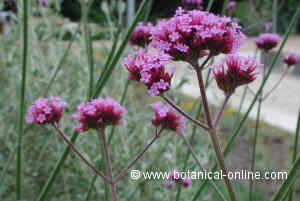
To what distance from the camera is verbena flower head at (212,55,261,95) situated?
427mm

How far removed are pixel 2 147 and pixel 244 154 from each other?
46.1 inches

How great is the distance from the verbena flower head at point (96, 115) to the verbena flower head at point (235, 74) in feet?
0.42

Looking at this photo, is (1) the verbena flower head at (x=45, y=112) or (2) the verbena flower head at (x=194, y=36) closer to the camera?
(2) the verbena flower head at (x=194, y=36)

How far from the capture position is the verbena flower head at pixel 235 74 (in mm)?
427

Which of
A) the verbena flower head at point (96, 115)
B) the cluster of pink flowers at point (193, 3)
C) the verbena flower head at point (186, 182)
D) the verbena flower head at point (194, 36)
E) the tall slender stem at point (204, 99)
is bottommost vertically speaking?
the verbena flower head at point (186, 182)

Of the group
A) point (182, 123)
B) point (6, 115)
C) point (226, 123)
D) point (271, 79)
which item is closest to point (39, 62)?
point (6, 115)

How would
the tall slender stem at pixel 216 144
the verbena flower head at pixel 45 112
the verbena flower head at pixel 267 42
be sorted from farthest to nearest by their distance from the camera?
the verbena flower head at pixel 267 42
the verbena flower head at pixel 45 112
the tall slender stem at pixel 216 144

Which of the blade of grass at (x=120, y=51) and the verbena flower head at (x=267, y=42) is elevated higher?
the blade of grass at (x=120, y=51)

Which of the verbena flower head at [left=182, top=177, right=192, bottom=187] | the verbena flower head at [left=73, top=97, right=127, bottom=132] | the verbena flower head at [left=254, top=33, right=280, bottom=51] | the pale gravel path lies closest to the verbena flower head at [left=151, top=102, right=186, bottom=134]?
the verbena flower head at [left=73, top=97, right=127, bottom=132]

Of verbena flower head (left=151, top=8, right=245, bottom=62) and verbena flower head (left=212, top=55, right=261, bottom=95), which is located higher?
verbena flower head (left=151, top=8, right=245, bottom=62)

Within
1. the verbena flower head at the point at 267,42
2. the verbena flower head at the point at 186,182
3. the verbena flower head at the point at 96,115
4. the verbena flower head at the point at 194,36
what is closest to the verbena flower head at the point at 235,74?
the verbena flower head at the point at 194,36

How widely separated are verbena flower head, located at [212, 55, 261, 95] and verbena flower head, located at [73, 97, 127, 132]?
0.42ft

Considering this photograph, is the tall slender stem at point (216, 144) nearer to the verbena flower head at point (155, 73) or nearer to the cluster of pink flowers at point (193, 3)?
the verbena flower head at point (155, 73)

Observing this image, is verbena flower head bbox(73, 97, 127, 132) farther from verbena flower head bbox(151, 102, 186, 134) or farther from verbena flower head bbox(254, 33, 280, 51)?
verbena flower head bbox(254, 33, 280, 51)
